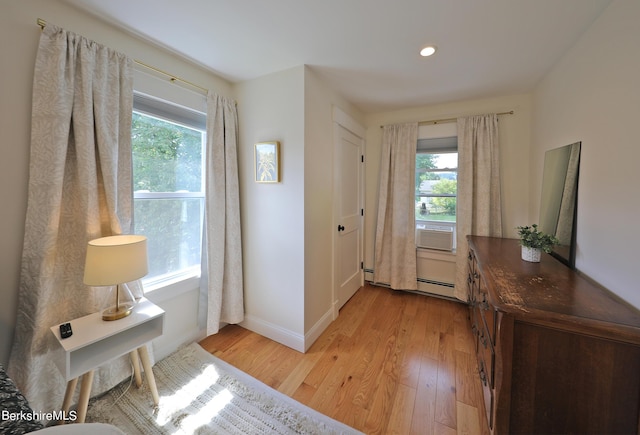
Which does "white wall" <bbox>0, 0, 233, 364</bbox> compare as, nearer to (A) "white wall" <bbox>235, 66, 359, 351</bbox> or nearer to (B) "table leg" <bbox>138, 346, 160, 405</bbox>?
(B) "table leg" <bbox>138, 346, 160, 405</bbox>

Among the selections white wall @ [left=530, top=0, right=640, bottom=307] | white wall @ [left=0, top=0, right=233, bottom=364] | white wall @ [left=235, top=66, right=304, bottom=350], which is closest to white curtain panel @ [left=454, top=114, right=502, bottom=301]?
white wall @ [left=530, top=0, right=640, bottom=307]

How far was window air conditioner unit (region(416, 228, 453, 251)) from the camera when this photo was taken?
2896 millimetres

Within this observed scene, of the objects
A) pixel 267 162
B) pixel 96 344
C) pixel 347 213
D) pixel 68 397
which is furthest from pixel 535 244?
pixel 68 397

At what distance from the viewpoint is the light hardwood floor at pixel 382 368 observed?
1427mm

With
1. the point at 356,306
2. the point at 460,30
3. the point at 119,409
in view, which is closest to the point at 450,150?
the point at 460,30

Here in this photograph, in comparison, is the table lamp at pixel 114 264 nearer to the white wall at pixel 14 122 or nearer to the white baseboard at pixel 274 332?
the white wall at pixel 14 122

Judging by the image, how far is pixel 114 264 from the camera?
4.08 ft

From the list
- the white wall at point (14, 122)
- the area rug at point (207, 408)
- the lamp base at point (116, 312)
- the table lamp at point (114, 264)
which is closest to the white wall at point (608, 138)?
the area rug at point (207, 408)

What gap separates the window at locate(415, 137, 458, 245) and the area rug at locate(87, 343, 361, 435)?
2500mm

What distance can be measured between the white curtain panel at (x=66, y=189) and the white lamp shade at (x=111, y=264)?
254 millimetres

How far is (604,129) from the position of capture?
1.28 meters

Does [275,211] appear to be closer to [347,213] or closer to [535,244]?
[347,213]

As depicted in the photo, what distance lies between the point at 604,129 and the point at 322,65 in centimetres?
187

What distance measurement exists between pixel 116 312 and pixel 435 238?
125 inches
